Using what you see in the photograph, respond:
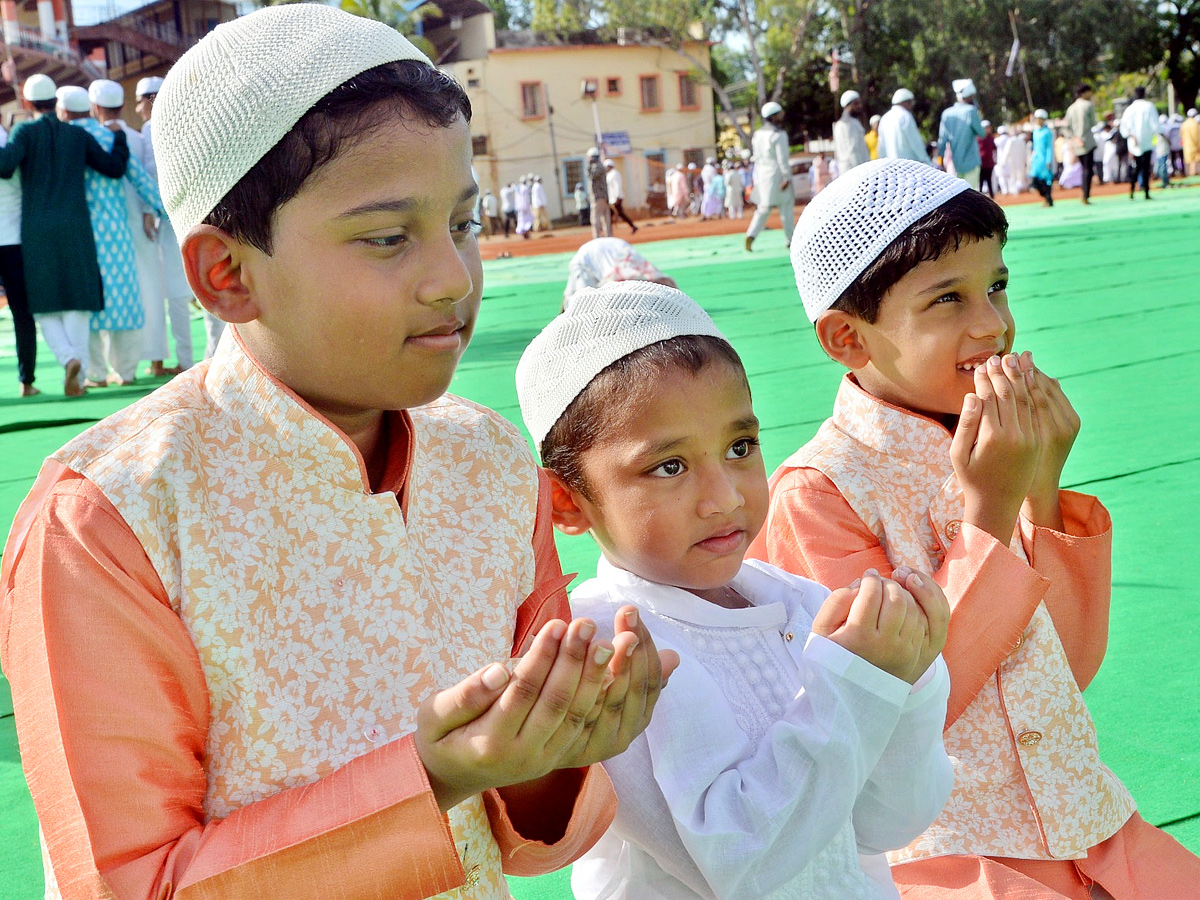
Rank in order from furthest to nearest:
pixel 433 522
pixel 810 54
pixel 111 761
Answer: pixel 810 54 < pixel 433 522 < pixel 111 761

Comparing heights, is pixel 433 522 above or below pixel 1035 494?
above

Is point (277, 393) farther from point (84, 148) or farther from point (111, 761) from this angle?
point (84, 148)

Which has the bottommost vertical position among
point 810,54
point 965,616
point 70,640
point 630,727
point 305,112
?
point 965,616

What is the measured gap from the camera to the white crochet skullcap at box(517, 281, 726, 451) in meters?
1.58

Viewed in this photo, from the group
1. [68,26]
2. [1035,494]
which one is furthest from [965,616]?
[68,26]

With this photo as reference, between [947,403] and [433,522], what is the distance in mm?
963

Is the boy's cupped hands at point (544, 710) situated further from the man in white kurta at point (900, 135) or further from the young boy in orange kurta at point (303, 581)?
the man in white kurta at point (900, 135)

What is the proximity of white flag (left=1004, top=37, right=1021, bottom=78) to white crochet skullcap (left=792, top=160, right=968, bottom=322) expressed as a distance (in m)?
42.1

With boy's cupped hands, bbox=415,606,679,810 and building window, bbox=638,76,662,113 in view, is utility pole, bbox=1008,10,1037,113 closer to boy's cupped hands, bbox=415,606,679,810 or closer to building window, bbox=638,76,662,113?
building window, bbox=638,76,662,113

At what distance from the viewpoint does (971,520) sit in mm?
1723

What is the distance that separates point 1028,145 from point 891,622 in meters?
30.7

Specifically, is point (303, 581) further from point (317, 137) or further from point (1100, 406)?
point (1100, 406)

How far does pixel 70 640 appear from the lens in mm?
1054

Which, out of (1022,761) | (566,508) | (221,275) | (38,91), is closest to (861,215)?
(566,508)
